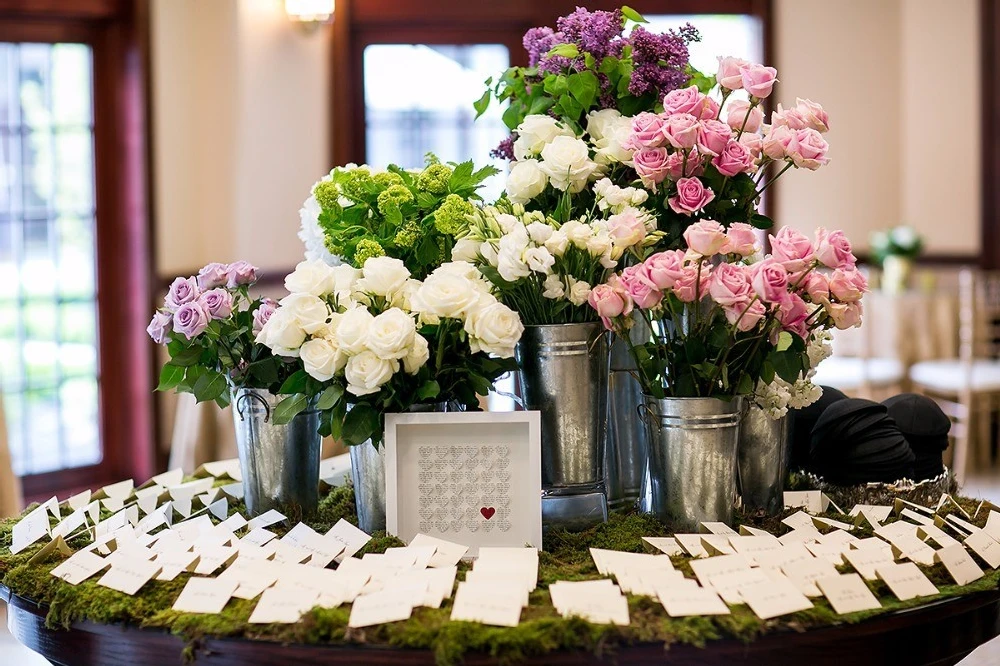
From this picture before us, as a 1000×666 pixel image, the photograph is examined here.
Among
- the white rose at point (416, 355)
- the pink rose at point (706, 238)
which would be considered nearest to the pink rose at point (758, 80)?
the pink rose at point (706, 238)

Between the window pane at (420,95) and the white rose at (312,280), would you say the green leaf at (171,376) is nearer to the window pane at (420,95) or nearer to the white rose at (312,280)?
the white rose at (312,280)

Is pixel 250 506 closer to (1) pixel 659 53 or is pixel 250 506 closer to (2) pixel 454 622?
(2) pixel 454 622

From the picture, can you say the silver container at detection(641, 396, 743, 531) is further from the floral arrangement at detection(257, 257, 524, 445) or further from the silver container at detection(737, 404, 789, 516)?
the floral arrangement at detection(257, 257, 524, 445)

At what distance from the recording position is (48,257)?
4.93 meters

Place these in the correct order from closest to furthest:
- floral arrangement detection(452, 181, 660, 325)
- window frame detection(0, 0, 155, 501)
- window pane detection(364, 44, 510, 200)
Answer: floral arrangement detection(452, 181, 660, 325) → window frame detection(0, 0, 155, 501) → window pane detection(364, 44, 510, 200)

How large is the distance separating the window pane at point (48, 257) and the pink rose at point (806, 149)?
12.4 ft

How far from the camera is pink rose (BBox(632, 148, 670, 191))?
5.95ft

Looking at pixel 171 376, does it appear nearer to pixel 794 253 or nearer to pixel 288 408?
pixel 288 408

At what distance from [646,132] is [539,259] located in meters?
0.27

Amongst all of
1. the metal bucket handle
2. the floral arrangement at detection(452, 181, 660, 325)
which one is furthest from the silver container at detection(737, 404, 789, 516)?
the metal bucket handle

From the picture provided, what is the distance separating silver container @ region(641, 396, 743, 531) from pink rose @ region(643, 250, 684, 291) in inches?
7.7

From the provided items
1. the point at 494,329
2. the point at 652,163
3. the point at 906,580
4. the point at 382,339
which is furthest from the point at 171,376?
the point at 906,580

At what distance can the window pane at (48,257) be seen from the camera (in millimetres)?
4781

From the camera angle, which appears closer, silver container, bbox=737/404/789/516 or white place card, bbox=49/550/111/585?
white place card, bbox=49/550/111/585
